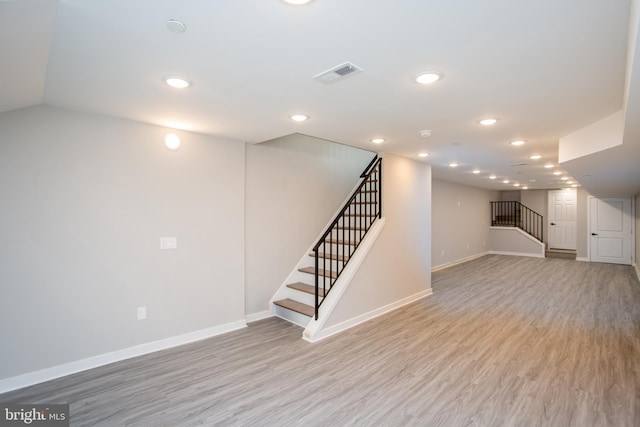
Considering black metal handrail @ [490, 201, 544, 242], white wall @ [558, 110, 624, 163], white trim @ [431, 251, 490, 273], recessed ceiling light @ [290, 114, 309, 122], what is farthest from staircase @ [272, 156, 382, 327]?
black metal handrail @ [490, 201, 544, 242]

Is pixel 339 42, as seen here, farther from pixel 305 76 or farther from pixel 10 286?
pixel 10 286

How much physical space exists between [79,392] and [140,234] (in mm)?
1462

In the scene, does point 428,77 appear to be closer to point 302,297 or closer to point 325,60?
point 325,60

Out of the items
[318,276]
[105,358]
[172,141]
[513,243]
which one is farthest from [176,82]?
[513,243]

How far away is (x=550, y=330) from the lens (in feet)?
13.4

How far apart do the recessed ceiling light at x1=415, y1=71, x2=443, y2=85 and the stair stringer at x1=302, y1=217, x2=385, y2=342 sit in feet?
8.53

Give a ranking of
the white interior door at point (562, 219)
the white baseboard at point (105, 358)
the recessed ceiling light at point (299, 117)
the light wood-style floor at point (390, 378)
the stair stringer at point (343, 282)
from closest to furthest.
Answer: the light wood-style floor at point (390, 378) < the white baseboard at point (105, 358) < the recessed ceiling light at point (299, 117) < the stair stringer at point (343, 282) < the white interior door at point (562, 219)

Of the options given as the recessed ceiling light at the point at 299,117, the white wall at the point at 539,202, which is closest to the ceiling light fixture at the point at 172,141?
the recessed ceiling light at the point at 299,117

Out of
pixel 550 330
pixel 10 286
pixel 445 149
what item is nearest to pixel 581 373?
pixel 550 330

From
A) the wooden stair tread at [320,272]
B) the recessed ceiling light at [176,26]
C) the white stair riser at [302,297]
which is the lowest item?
the white stair riser at [302,297]

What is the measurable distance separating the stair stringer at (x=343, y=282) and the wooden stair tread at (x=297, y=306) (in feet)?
0.52

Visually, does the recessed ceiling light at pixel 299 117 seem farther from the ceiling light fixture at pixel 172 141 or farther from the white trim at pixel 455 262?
the white trim at pixel 455 262

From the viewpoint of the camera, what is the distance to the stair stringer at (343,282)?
371 centimetres

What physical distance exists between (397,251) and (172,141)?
3.63 m
